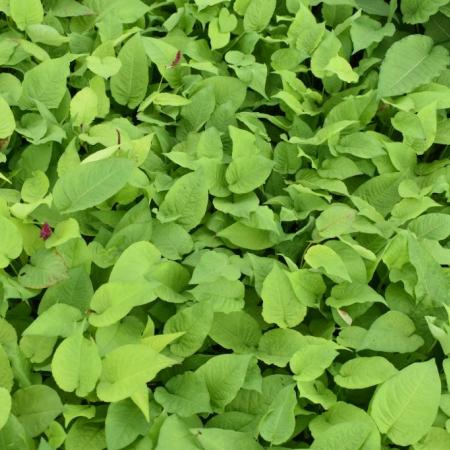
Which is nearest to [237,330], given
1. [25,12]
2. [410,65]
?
[410,65]

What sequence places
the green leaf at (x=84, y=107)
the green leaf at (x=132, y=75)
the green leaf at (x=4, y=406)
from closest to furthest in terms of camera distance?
1. the green leaf at (x=4, y=406)
2. the green leaf at (x=84, y=107)
3. the green leaf at (x=132, y=75)

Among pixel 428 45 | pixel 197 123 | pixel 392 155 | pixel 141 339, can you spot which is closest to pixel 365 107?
pixel 392 155

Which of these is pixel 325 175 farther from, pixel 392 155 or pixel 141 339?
pixel 141 339

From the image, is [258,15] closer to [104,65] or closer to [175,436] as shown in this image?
[104,65]

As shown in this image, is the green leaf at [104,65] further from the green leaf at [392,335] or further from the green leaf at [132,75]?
the green leaf at [392,335]

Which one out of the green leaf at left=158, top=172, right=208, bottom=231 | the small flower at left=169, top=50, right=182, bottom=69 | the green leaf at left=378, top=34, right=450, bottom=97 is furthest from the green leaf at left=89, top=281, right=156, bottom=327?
the green leaf at left=378, top=34, right=450, bottom=97

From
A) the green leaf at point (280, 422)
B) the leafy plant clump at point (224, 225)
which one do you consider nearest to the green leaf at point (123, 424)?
the leafy plant clump at point (224, 225)

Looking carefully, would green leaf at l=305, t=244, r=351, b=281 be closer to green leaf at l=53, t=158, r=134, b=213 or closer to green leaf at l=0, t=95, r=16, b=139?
green leaf at l=53, t=158, r=134, b=213
